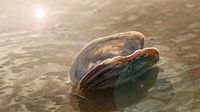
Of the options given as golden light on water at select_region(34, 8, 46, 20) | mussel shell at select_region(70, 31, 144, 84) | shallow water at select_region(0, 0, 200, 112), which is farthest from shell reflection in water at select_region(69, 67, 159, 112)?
golden light on water at select_region(34, 8, 46, 20)

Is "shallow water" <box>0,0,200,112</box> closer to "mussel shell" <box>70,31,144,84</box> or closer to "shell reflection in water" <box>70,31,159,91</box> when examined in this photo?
"shell reflection in water" <box>70,31,159,91</box>

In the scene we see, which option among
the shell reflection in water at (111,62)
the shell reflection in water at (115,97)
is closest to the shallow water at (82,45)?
the shell reflection in water at (115,97)

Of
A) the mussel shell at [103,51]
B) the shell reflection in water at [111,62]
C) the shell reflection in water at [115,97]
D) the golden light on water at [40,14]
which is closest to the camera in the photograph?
the shell reflection in water at [115,97]

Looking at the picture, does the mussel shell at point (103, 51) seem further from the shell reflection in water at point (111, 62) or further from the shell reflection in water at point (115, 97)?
the shell reflection in water at point (115, 97)

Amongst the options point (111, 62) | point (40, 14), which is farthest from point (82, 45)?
point (40, 14)

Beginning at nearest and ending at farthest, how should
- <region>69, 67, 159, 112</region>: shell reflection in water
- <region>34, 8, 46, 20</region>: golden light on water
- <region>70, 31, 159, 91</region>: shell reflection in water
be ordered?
<region>69, 67, 159, 112</region>: shell reflection in water < <region>70, 31, 159, 91</region>: shell reflection in water < <region>34, 8, 46, 20</region>: golden light on water

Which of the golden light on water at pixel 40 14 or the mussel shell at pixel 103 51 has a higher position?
the mussel shell at pixel 103 51

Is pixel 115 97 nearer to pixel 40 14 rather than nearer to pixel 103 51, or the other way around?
pixel 103 51
